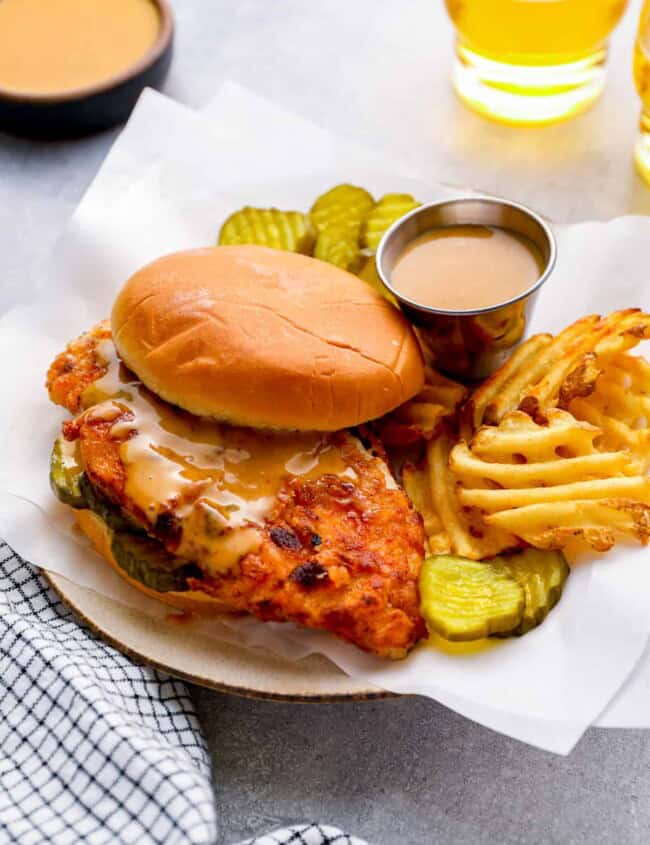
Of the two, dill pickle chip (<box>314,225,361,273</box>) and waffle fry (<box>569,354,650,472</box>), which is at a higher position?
waffle fry (<box>569,354,650,472</box>)

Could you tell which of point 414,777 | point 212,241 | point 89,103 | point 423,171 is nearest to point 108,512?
point 414,777

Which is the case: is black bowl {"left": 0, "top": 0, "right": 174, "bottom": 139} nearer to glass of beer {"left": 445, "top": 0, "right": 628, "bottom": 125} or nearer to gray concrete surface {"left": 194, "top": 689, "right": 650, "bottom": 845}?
glass of beer {"left": 445, "top": 0, "right": 628, "bottom": 125}

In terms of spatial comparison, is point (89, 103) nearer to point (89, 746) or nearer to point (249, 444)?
point (249, 444)

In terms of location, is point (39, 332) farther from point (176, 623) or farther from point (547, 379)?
point (547, 379)

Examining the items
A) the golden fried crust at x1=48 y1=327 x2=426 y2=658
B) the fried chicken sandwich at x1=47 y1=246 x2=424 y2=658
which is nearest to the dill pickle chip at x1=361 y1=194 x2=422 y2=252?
the fried chicken sandwich at x1=47 y1=246 x2=424 y2=658

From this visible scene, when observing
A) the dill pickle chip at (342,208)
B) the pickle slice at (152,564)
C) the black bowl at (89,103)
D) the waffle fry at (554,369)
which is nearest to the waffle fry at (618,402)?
the waffle fry at (554,369)

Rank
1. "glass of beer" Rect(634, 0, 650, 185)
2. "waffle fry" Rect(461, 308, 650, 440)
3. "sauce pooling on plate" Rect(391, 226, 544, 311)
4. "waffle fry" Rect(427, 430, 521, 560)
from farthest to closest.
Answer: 1. "glass of beer" Rect(634, 0, 650, 185)
2. "sauce pooling on plate" Rect(391, 226, 544, 311)
3. "waffle fry" Rect(461, 308, 650, 440)
4. "waffle fry" Rect(427, 430, 521, 560)

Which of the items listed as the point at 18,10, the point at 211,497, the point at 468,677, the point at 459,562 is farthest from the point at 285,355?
the point at 18,10
